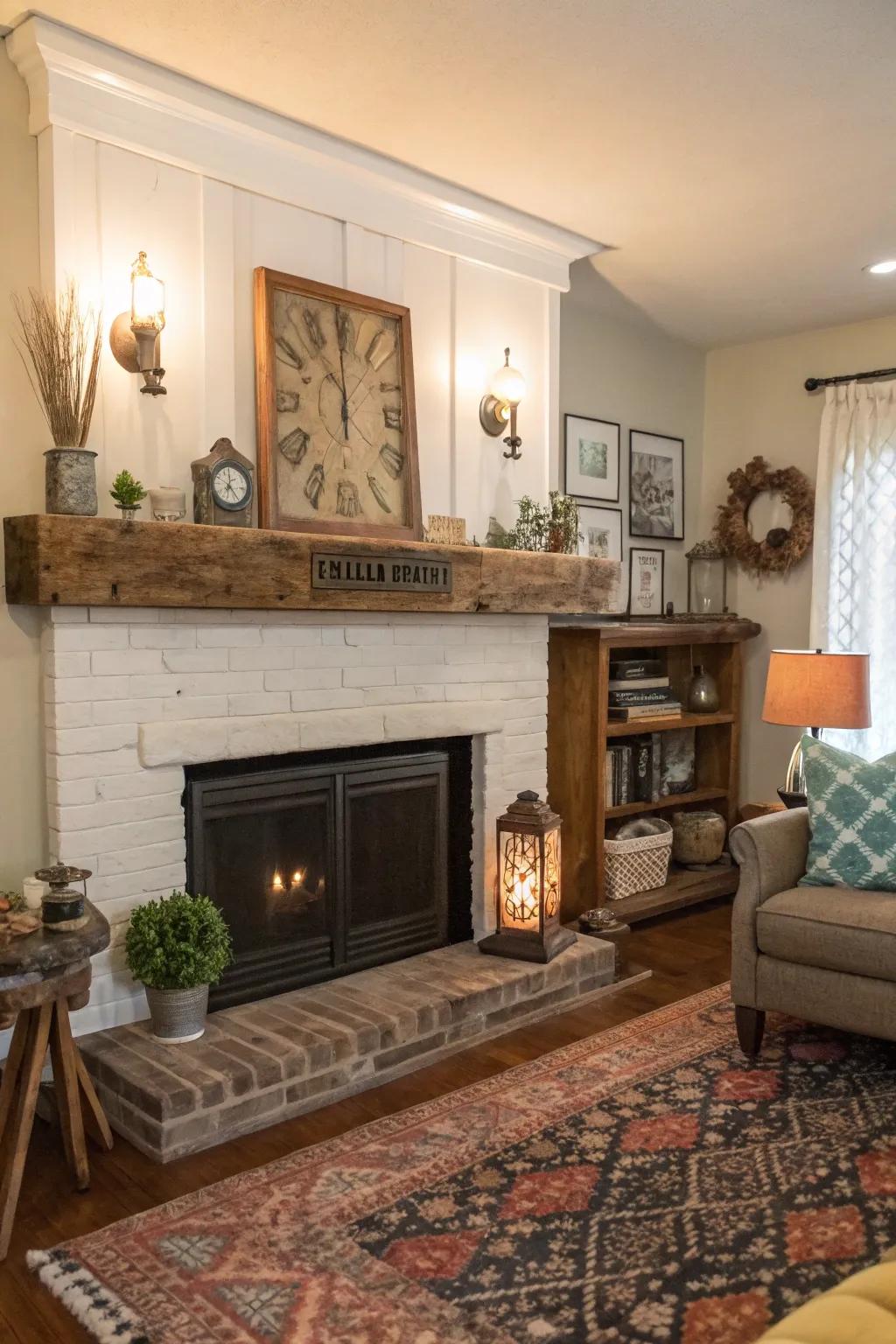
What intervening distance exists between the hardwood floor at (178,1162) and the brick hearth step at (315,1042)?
0.16ft

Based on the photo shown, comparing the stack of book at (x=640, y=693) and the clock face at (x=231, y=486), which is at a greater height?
the clock face at (x=231, y=486)

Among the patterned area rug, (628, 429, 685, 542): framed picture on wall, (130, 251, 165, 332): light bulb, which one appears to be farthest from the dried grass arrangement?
(628, 429, 685, 542): framed picture on wall

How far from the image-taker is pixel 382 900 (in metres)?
3.42

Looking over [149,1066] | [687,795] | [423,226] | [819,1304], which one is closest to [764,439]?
[687,795]

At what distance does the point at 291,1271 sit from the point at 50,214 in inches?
94.6

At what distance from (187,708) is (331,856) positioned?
0.70 meters

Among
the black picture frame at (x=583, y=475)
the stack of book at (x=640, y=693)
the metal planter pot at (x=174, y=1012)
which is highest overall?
the black picture frame at (x=583, y=475)

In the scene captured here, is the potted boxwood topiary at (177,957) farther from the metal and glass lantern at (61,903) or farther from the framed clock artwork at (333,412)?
the framed clock artwork at (333,412)

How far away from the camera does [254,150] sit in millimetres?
2928

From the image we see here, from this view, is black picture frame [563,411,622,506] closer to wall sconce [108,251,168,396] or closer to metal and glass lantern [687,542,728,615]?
metal and glass lantern [687,542,728,615]

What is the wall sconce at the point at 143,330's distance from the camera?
2602 millimetres

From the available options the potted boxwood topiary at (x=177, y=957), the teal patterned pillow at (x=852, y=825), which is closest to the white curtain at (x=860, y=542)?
the teal patterned pillow at (x=852, y=825)

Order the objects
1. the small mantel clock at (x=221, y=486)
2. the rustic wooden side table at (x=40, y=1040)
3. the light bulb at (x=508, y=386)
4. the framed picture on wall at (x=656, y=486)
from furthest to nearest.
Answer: the framed picture on wall at (x=656, y=486) → the light bulb at (x=508, y=386) → the small mantel clock at (x=221, y=486) → the rustic wooden side table at (x=40, y=1040)

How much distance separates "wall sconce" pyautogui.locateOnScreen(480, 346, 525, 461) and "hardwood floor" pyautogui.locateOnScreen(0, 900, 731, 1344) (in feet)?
6.13
